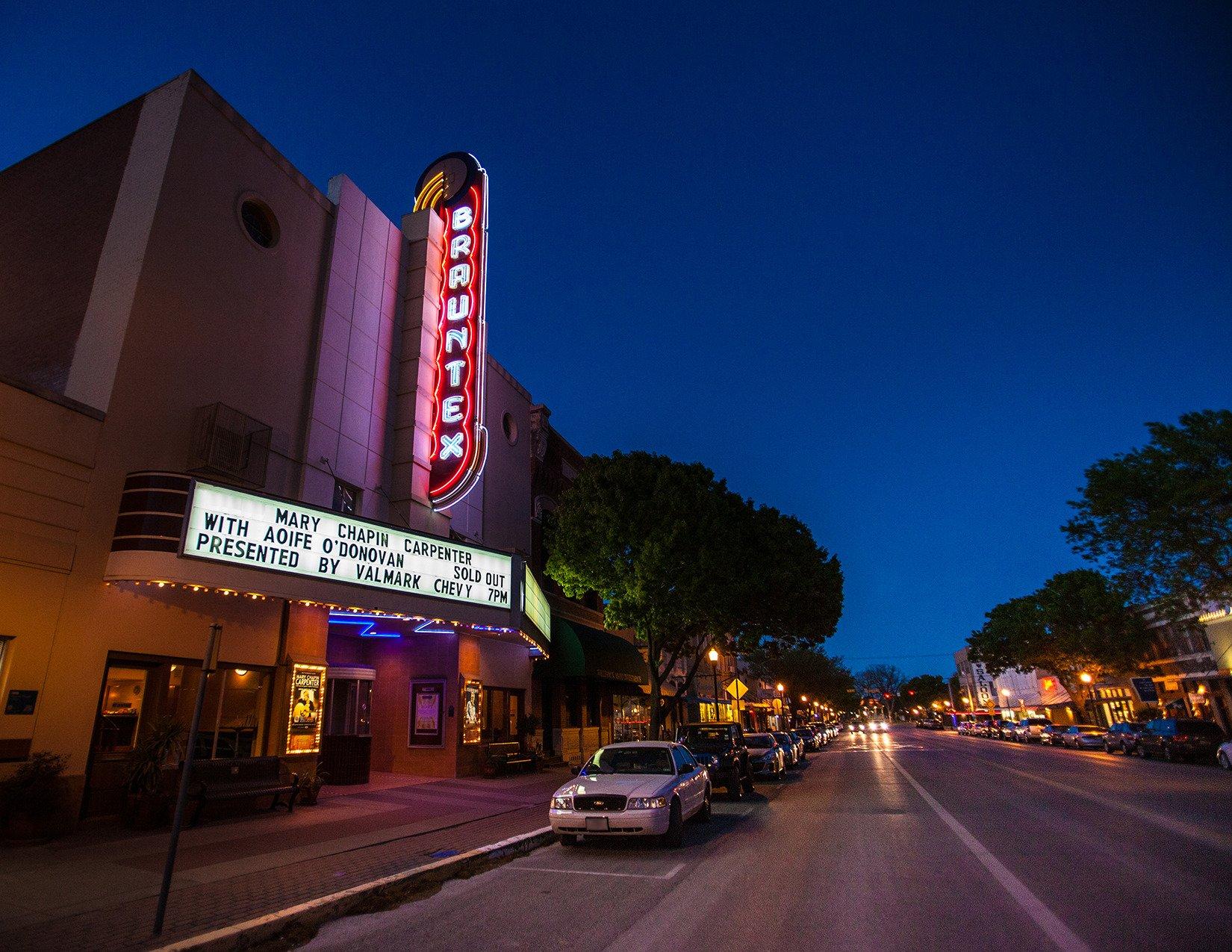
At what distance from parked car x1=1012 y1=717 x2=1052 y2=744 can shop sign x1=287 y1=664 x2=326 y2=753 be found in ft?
161

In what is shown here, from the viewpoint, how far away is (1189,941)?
17.5 ft

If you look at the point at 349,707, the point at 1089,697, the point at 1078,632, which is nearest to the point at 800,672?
the point at 1089,697

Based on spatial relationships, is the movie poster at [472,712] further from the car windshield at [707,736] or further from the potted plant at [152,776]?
the potted plant at [152,776]

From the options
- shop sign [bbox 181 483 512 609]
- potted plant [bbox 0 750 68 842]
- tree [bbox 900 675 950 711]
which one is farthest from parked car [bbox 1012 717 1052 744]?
tree [bbox 900 675 950 711]

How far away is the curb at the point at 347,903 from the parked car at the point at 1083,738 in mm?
40217

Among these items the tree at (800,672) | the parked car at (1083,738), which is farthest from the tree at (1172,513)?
the tree at (800,672)

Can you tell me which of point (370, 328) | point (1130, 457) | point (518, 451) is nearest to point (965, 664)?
point (1130, 457)

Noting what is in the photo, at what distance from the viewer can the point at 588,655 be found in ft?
86.1

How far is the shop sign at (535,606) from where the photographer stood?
66.5 ft

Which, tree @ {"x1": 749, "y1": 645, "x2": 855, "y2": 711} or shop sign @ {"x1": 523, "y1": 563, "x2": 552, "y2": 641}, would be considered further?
tree @ {"x1": 749, "y1": 645, "x2": 855, "y2": 711}

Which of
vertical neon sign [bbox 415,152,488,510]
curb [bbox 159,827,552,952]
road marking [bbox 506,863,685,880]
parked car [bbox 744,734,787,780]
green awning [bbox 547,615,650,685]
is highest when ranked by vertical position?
vertical neon sign [bbox 415,152,488,510]

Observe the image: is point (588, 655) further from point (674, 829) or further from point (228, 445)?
point (674, 829)

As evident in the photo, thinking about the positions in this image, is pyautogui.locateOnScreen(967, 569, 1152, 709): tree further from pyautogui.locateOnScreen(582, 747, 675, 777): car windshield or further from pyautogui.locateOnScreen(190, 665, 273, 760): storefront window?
pyautogui.locateOnScreen(190, 665, 273, 760): storefront window

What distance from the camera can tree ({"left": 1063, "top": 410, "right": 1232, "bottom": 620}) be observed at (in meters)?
25.2
